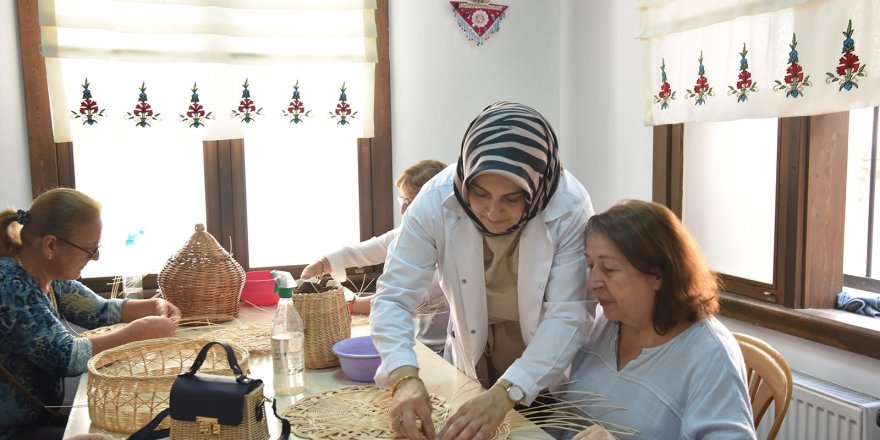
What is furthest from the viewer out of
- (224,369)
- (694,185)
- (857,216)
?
(694,185)

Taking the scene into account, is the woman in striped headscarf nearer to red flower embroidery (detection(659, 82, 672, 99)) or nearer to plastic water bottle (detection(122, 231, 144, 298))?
red flower embroidery (detection(659, 82, 672, 99))

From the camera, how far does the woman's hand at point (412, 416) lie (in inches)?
53.3

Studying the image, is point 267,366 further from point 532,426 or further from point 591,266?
point 591,266

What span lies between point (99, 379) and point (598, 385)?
3.50ft

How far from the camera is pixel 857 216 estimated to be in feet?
8.38

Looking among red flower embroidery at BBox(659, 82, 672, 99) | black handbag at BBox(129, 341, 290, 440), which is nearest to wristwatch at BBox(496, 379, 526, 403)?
black handbag at BBox(129, 341, 290, 440)

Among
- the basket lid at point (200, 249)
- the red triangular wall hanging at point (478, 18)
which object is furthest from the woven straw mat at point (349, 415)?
the red triangular wall hanging at point (478, 18)

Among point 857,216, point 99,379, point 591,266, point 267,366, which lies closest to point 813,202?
point 857,216

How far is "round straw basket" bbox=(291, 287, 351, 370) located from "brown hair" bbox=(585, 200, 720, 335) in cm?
78

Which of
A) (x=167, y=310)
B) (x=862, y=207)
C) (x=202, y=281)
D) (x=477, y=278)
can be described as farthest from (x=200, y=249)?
(x=862, y=207)

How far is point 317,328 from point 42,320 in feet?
2.43

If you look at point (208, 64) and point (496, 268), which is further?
point (208, 64)

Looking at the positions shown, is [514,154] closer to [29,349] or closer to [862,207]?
[29,349]

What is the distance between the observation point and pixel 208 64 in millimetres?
3125
